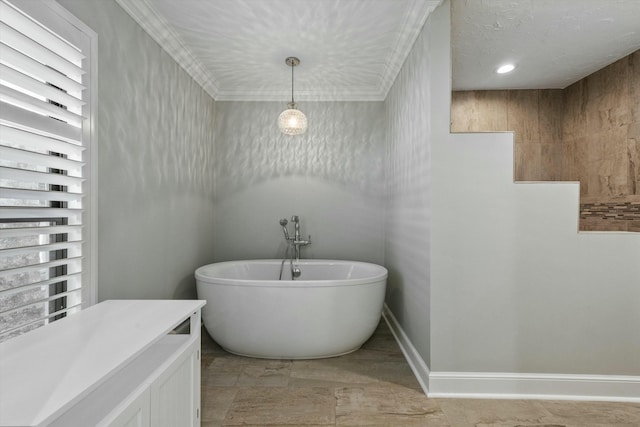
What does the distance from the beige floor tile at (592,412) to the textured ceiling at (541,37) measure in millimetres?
2242

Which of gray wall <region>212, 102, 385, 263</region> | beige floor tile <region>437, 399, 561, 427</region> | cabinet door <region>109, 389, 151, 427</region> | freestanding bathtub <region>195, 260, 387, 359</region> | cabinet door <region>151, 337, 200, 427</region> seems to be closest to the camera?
cabinet door <region>109, 389, 151, 427</region>

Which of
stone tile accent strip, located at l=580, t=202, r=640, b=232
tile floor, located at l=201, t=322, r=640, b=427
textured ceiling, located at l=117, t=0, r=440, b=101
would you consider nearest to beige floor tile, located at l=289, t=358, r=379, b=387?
tile floor, located at l=201, t=322, r=640, b=427

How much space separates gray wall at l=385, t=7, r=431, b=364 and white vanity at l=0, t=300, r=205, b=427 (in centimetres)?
138

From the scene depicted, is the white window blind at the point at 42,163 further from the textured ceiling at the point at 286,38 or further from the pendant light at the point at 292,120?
the pendant light at the point at 292,120

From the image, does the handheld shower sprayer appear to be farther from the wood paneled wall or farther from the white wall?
the wood paneled wall

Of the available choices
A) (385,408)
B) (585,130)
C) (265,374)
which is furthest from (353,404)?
(585,130)

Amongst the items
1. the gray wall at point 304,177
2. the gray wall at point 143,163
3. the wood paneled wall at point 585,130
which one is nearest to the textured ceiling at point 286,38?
the gray wall at point 143,163

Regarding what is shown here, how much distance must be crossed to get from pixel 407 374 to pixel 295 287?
0.93 metres

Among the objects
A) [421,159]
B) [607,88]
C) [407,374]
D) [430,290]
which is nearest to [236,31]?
[421,159]

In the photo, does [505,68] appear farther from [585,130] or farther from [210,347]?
[210,347]

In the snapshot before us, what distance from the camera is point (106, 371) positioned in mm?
937

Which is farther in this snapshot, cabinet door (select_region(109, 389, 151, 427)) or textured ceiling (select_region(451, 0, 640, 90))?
textured ceiling (select_region(451, 0, 640, 90))

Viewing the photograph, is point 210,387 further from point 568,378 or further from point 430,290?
point 568,378

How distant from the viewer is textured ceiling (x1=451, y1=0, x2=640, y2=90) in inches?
81.1
